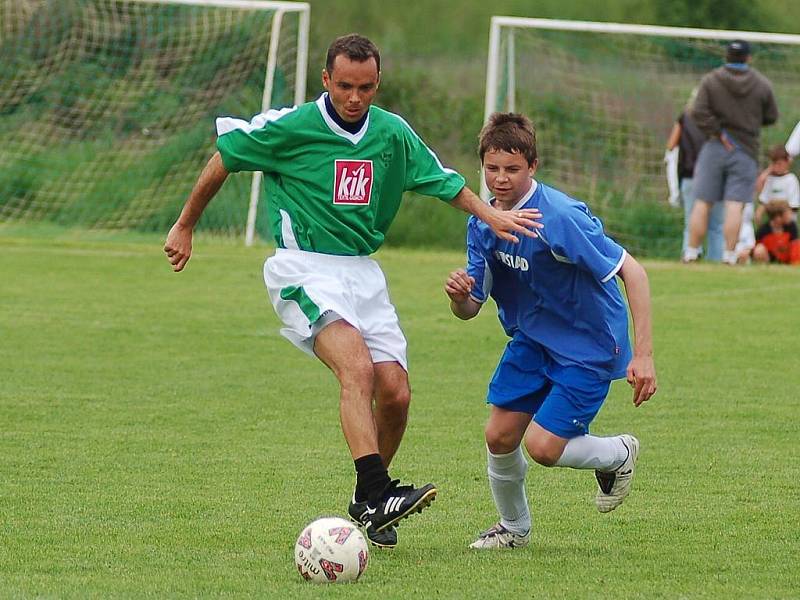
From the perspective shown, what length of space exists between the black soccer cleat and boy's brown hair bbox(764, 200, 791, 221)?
11215 millimetres

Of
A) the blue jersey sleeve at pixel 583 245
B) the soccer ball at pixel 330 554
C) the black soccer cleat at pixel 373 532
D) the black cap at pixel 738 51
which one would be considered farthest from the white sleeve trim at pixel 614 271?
the black cap at pixel 738 51

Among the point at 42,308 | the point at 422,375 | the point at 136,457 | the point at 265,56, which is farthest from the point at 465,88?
the point at 136,457

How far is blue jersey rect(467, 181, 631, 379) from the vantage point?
530 centimetres

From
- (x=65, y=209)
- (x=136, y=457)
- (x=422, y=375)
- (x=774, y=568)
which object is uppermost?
(x=774, y=568)

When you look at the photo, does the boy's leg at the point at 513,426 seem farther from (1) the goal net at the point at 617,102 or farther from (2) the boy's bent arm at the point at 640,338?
(1) the goal net at the point at 617,102

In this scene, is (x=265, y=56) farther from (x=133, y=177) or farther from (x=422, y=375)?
(x=422, y=375)

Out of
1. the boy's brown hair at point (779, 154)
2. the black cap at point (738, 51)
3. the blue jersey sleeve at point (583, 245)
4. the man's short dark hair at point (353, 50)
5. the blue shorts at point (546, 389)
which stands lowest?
the boy's brown hair at point (779, 154)

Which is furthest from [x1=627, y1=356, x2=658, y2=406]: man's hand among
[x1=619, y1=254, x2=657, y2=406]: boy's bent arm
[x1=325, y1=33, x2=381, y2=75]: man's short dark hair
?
[x1=325, y1=33, x2=381, y2=75]: man's short dark hair

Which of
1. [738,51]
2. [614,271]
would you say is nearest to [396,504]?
[614,271]

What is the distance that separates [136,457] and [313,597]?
259cm

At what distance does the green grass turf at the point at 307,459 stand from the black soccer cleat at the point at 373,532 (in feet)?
0.20

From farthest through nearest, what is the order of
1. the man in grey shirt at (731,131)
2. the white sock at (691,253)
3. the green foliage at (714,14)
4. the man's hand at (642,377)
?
the green foliage at (714,14)
the white sock at (691,253)
the man in grey shirt at (731,131)
the man's hand at (642,377)

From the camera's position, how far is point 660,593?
4664 mm

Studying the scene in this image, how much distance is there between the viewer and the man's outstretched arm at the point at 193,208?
565 centimetres
